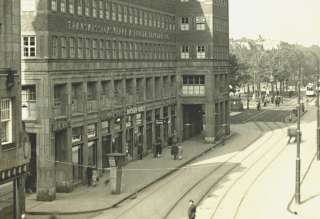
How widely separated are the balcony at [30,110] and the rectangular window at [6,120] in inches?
315

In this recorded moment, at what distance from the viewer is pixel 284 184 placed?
156ft

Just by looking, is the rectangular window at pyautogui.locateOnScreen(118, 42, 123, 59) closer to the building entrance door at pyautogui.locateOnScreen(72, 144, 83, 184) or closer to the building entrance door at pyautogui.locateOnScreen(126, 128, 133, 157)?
the building entrance door at pyautogui.locateOnScreen(126, 128, 133, 157)

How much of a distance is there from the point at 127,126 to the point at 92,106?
8584 mm

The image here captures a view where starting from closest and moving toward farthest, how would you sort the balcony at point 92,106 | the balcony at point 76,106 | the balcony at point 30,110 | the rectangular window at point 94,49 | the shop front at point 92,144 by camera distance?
the balcony at point 30,110, the balcony at point 76,106, the balcony at point 92,106, the shop front at point 92,144, the rectangular window at point 94,49

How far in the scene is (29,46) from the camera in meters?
42.4

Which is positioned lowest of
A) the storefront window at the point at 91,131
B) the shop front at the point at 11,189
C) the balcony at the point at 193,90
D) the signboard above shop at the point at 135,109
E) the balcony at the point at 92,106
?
the shop front at the point at 11,189

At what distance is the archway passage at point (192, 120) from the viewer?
75.9 meters

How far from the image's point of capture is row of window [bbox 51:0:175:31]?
1825 inches

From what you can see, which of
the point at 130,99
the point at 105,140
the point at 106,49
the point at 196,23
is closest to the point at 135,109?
the point at 130,99

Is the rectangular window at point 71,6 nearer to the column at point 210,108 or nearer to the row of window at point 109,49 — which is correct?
the row of window at point 109,49

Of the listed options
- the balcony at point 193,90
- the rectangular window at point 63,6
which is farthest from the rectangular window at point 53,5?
the balcony at point 193,90

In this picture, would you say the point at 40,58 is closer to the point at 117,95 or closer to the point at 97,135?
the point at 97,135

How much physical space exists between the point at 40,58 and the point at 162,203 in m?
11.1

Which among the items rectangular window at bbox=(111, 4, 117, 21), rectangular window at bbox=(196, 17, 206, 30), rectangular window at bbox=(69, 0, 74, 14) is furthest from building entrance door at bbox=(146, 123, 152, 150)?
rectangular window at bbox=(69, 0, 74, 14)
